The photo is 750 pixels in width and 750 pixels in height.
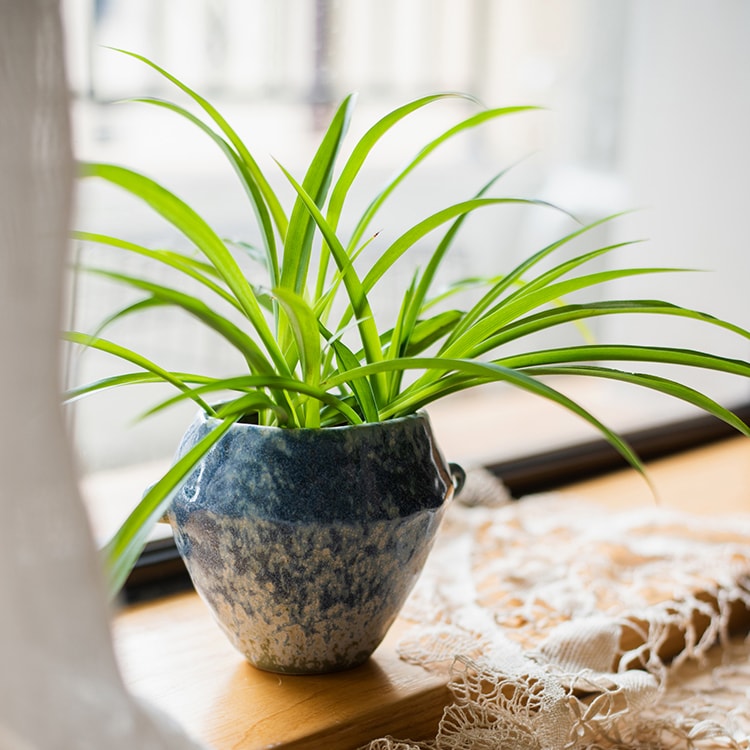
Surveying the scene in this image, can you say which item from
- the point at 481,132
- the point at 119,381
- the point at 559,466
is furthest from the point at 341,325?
the point at 481,132

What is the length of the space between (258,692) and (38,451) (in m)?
0.36

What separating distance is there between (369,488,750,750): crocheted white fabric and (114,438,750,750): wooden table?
20 mm

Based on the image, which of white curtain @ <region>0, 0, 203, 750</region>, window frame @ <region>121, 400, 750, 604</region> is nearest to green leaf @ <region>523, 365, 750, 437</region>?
white curtain @ <region>0, 0, 203, 750</region>

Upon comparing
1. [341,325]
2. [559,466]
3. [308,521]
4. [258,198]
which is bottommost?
[559,466]

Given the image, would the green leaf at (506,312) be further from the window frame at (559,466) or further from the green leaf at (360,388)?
the window frame at (559,466)

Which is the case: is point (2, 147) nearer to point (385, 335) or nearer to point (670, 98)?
point (385, 335)

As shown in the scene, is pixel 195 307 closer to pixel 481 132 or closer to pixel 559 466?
pixel 559 466

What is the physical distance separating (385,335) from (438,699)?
0.99 feet

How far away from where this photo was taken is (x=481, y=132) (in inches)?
155

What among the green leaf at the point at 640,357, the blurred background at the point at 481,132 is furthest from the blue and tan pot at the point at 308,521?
the blurred background at the point at 481,132

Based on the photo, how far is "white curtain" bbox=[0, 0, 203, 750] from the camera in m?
0.46

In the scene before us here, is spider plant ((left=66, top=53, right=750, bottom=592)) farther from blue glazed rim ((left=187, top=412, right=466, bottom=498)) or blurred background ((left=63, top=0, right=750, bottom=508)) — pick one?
blurred background ((left=63, top=0, right=750, bottom=508))

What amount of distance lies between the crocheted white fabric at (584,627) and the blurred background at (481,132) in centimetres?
34

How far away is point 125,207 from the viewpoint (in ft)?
7.95
